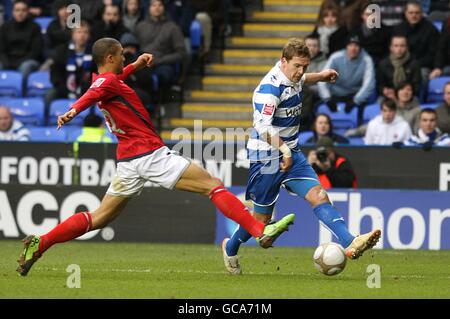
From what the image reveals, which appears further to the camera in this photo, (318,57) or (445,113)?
(318,57)

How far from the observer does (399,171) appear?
15695 mm

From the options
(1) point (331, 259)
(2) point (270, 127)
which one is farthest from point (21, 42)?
(1) point (331, 259)

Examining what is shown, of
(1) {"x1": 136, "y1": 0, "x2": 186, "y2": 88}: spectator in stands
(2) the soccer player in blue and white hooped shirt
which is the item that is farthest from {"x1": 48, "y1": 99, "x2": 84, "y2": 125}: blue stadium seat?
(2) the soccer player in blue and white hooped shirt

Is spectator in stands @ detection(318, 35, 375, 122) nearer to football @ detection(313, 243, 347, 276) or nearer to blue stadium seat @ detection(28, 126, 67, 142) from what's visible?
blue stadium seat @ detection(28, 126, 67, 142)

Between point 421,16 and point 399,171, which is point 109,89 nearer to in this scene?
point 399,171

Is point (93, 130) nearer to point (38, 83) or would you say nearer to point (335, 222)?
point (38, 83)

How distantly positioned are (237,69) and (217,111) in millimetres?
1137

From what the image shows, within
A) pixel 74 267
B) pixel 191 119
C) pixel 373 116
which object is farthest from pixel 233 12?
pixel 74 267

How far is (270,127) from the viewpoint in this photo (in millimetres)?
10602

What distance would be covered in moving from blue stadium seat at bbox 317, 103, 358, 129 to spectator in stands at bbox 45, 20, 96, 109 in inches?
147

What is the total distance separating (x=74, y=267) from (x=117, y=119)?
73.7 inches

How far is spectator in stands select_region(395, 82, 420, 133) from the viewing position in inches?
653

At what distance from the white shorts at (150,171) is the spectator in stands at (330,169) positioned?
505 cm
